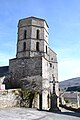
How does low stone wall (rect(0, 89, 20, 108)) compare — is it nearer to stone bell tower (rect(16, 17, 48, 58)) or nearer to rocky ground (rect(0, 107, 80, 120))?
rocky ground (rect(0, 107, 80, 120))

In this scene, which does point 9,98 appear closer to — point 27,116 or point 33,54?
point 27,116

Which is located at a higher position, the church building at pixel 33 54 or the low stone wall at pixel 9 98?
the church building at pixel 33 54

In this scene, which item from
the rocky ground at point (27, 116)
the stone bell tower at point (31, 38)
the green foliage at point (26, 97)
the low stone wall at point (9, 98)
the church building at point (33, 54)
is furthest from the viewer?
the stone bell tower at point (31, 38)

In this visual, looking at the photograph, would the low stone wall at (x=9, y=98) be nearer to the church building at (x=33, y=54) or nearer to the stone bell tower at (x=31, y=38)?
the church building at (x=33, y=54)

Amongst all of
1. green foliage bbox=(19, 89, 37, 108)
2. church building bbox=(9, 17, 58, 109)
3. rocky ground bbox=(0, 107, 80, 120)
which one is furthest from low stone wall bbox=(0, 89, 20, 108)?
church building bbox=(9, 17, 58, 109)

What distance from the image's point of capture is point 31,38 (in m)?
30.6

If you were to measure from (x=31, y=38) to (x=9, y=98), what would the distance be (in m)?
12.2

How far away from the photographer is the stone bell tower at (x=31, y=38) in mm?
30314

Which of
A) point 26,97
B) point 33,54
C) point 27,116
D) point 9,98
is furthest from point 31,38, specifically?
point 27,116

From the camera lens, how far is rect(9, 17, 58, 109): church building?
28.1 metres

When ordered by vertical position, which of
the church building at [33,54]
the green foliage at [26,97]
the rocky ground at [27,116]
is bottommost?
the rocky ground at [27,116]

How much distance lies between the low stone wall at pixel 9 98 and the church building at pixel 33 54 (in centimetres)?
498

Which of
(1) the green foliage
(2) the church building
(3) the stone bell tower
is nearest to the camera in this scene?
(1) the green foliage

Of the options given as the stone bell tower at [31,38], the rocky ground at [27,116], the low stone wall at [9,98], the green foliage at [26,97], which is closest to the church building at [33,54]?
the stone bell tower at [31,38]
